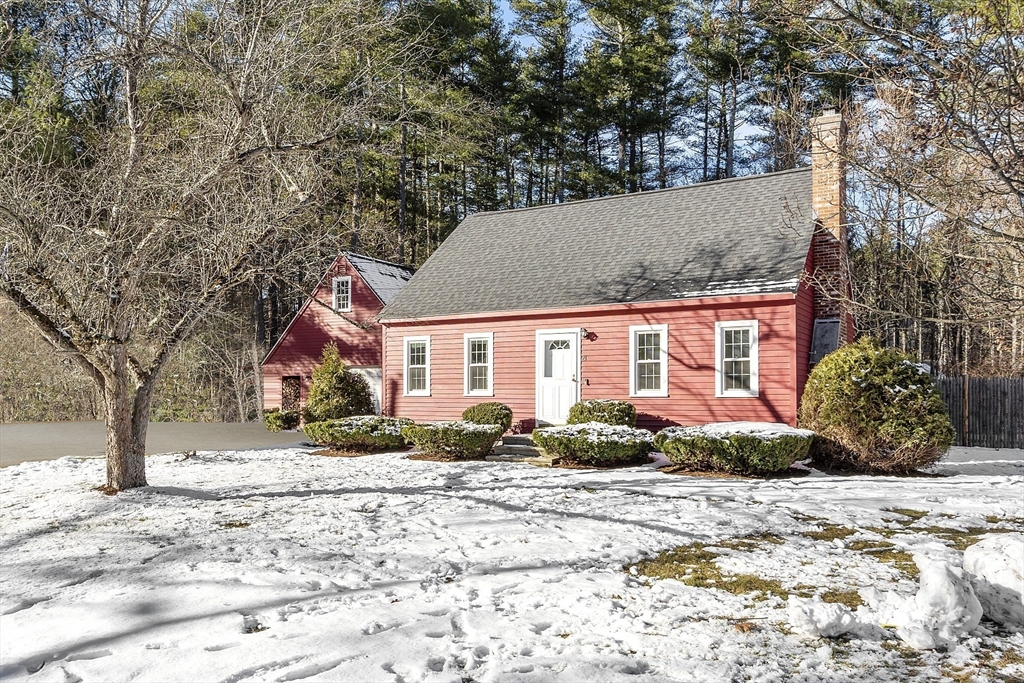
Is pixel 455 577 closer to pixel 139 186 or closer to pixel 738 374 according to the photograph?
pixel 139 186

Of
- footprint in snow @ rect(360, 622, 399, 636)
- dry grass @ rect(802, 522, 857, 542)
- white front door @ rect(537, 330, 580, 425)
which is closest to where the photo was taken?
footprint in snow @ rect(360, 622, 399, 636)

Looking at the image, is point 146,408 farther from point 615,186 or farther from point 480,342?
point 615,186

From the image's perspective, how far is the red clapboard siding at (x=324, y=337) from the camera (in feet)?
73.7

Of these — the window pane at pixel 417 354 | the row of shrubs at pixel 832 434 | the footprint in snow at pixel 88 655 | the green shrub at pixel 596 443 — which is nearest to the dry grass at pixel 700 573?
the footprint in snow at pixel 88 655

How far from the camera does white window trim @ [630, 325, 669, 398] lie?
1509cm

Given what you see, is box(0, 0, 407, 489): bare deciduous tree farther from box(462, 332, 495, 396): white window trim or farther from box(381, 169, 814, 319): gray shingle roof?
box(462, 332, 495, 396): white window trim

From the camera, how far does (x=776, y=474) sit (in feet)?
37.3

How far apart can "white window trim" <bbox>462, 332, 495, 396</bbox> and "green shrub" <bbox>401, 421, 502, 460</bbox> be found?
328 cm

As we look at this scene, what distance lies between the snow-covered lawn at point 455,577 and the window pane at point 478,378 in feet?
22.6

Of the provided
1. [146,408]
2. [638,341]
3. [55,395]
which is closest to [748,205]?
[638,341]

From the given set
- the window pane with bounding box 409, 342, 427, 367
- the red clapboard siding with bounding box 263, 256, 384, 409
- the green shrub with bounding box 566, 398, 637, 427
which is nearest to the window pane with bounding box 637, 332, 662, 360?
the green shrub with bounding box 566, 398, 637, 427

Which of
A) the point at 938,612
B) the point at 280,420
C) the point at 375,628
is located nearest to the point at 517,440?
the point at 280,420

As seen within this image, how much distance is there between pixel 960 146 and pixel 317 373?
17.3 metres

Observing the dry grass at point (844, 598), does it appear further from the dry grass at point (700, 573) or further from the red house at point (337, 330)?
the red house at point (337, 330)
